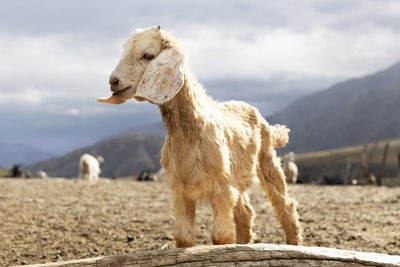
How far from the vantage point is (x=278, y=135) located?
7559 mm

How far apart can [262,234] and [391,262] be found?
458 centimetres

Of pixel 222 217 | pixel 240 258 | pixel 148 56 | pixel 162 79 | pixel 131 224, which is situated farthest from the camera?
pixel 131 224

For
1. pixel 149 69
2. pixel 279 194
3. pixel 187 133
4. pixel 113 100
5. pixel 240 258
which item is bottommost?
pixel 240 258

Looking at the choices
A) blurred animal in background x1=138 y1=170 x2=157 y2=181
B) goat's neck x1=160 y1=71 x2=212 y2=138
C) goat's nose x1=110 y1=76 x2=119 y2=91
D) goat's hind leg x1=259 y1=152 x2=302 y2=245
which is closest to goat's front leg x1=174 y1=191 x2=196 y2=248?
goat's neck x1=160 y1=71 x2=212 y2=138

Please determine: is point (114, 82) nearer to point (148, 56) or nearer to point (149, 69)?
point (149, 69)

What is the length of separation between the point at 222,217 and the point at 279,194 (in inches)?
92.4

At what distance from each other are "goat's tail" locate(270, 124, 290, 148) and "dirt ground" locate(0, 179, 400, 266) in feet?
7.78

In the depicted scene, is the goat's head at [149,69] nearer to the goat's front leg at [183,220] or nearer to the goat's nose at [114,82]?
the goat's nose at [114,82]

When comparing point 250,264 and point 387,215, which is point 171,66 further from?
point 387,215

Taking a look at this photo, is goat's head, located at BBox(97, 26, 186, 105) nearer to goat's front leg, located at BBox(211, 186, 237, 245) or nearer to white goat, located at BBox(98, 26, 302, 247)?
white goat, located at BBox(98, 26, 302, 247)

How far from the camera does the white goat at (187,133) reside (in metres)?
4.59

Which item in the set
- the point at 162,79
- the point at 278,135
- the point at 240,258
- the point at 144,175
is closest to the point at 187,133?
the point at 162,79

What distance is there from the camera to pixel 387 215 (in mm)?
10688

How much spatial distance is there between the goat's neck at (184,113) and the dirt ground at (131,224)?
11.8ft
